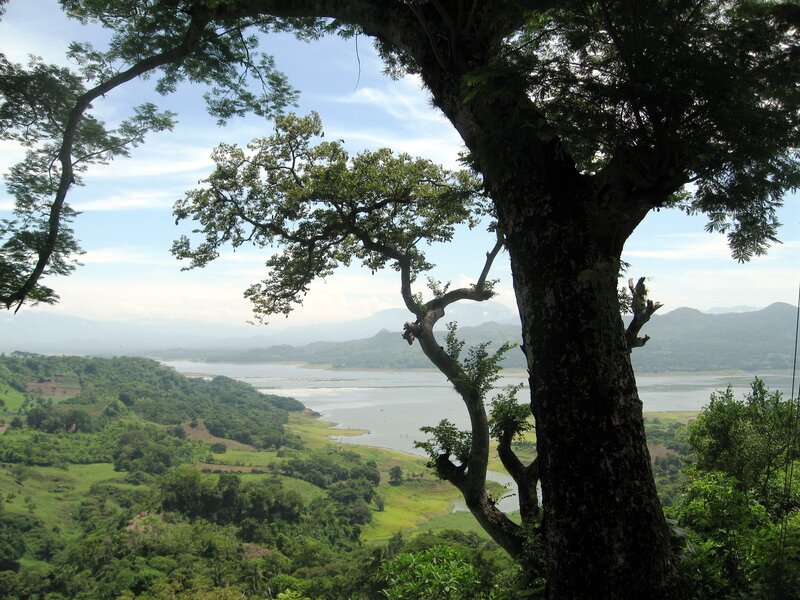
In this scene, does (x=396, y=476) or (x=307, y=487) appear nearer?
(x=396, y=476)

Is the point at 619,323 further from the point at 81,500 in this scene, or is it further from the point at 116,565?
the point at 81,500

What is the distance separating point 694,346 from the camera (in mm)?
83562

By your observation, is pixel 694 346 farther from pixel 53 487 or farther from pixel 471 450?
pixel 471 450

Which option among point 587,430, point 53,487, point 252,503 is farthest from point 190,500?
point 587,430

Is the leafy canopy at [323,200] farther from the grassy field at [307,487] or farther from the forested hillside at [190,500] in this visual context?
the grassy field at [307,487]

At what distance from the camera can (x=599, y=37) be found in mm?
2521

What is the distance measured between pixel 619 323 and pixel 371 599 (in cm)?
1131

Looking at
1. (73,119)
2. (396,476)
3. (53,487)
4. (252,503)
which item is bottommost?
(53,487)

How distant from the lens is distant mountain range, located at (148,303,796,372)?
70.6 m

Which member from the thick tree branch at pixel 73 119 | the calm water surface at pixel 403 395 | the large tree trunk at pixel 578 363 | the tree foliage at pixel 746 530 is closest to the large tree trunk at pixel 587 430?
the large tree trunk at pixel 578 363

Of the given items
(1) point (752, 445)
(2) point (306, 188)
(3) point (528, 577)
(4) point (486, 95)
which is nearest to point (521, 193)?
(4) point (486, 95)

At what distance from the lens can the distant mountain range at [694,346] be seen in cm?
7062

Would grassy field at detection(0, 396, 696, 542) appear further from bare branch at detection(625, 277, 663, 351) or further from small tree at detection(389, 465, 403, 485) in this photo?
bare branch at detection(625, 277, 663, 351)

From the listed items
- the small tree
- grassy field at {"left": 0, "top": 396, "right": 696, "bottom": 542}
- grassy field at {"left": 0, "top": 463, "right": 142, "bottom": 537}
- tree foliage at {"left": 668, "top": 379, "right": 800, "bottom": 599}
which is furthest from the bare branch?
grassy field at {"left": 0, "top": 463, "right": 142, "bottom": 537}
